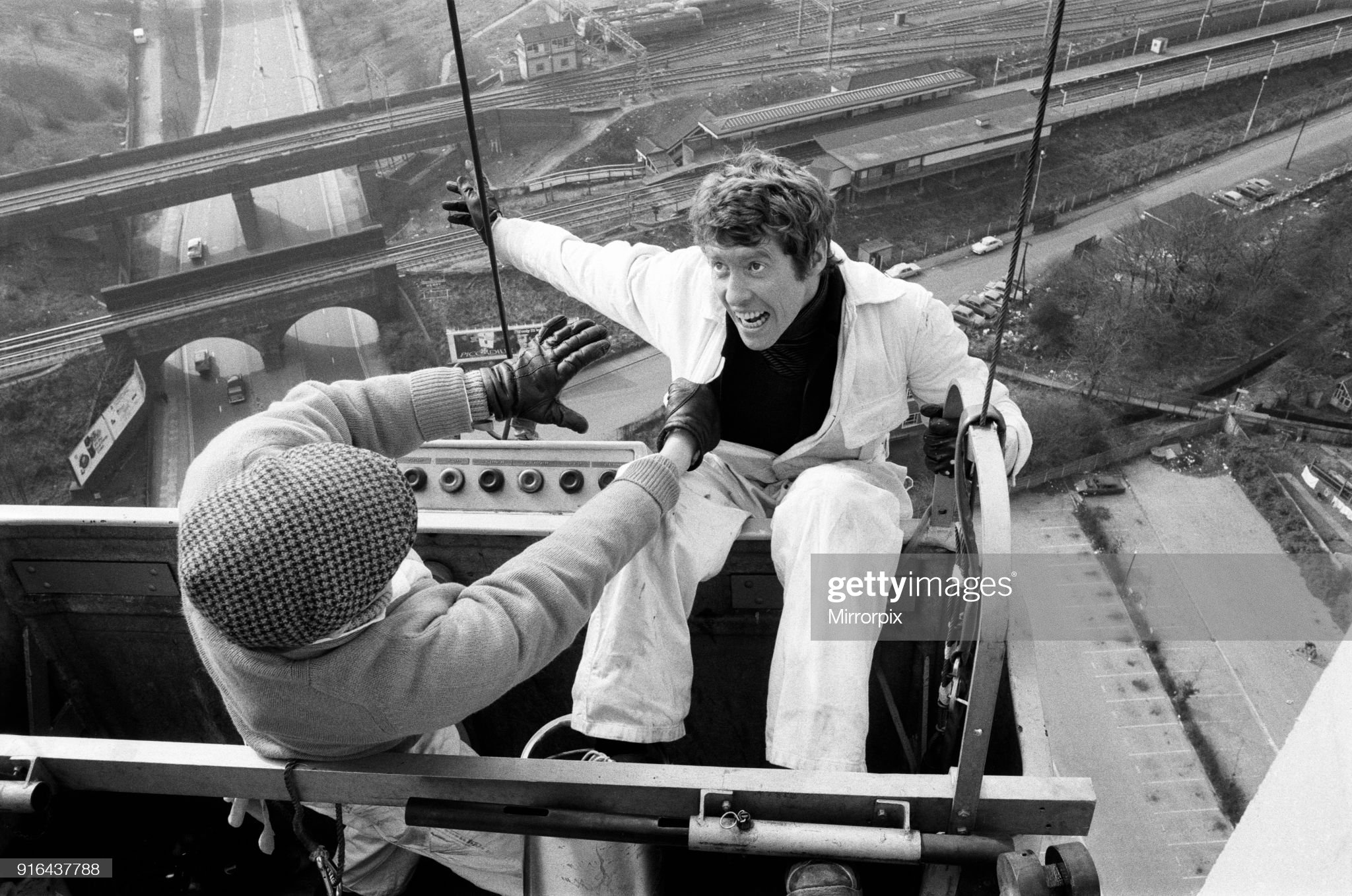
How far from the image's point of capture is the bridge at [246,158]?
13.1 metres

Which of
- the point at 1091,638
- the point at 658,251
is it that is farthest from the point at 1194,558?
the point at 658,251

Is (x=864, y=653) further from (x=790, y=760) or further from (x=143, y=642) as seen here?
(x=143, y=642)

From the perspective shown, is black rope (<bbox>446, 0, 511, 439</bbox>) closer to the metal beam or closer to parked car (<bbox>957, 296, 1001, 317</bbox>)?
the metal beam

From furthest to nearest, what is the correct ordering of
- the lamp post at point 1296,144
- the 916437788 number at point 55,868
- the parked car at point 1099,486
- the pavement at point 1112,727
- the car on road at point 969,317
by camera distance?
the lamp post at point 1296,144, the car on road at point 969,317, the parked car at point 1099,486, the pavement at point 1112,727, the 916437788 number at point 55,868

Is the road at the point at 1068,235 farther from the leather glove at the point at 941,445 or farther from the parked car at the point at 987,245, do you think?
the leather glove at the point at 941,445


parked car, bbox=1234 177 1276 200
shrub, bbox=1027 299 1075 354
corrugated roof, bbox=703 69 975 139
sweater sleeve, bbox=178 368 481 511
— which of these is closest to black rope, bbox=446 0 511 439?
sweater sleeve, bbox=178 368 481 511

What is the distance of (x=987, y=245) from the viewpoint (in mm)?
13609

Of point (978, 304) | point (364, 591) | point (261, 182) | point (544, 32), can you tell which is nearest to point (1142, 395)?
point (978, 304)

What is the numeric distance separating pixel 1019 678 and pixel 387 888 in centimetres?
100

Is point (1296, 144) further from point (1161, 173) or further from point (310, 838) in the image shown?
point (310, 838)

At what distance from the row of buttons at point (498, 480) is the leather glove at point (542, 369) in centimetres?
19

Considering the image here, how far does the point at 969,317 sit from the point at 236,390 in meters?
9.12

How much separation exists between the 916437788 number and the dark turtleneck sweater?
4.05 ft

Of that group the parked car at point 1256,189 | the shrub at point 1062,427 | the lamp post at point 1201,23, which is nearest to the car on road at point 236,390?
the shrub at point 1062,427
